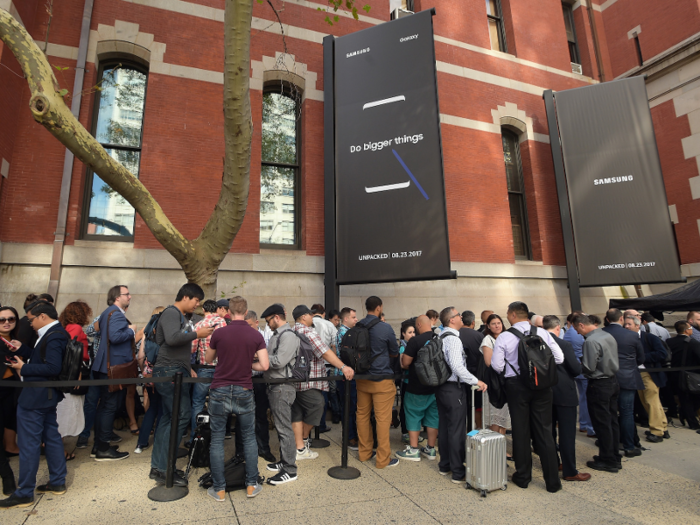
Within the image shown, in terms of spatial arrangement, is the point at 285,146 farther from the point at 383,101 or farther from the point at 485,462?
the point at 485,462

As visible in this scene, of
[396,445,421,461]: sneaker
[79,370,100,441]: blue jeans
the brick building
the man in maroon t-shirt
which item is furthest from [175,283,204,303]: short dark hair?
the brick building

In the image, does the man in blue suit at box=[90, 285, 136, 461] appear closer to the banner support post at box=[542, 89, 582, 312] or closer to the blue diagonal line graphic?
the blue diagonal line graphic

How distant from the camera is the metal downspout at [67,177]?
316 inches

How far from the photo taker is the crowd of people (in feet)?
13.9

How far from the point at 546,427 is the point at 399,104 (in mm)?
7239

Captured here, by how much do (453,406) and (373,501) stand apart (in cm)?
144

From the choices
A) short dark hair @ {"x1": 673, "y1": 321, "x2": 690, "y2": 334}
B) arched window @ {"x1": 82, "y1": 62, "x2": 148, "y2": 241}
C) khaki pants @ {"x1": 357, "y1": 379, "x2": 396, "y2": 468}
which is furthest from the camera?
arched window @ {"x1": 82, "y1": 62, "x2": 148, "y2": 241}

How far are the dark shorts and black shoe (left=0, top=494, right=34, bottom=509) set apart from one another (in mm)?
2722

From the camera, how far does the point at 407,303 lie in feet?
34.2

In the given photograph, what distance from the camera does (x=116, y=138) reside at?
31.0ft

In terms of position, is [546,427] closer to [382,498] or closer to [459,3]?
[382,498]

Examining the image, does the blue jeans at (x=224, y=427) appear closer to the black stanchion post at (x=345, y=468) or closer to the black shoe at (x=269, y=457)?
the black stanchion post at (x=345, y=468)

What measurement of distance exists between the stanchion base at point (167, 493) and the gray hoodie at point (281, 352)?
1404 mm

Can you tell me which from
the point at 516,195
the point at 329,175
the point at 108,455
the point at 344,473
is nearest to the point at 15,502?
the point at 108,455
